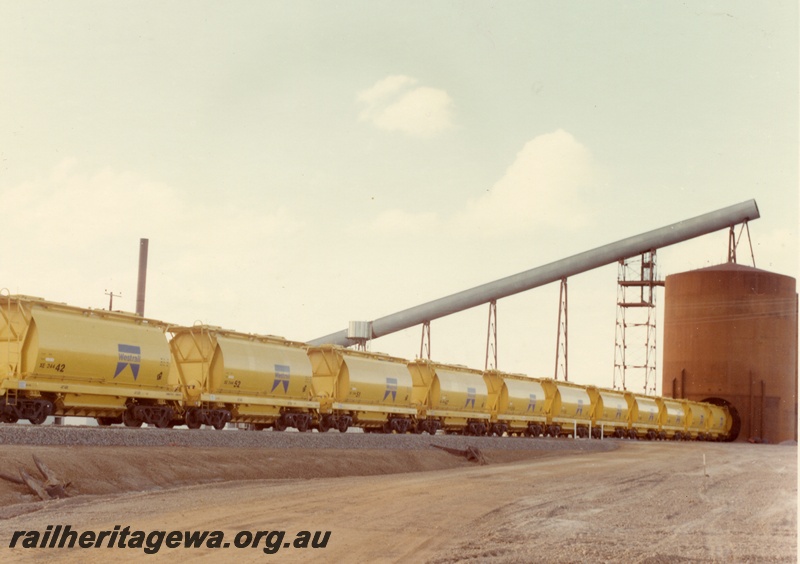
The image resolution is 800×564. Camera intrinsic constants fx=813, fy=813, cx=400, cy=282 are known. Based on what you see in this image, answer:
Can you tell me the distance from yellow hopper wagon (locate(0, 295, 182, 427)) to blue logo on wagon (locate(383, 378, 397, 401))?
1049 centimetres

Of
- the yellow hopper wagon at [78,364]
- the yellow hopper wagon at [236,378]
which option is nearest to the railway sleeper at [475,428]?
the yellow hopper wagon at [236,378]

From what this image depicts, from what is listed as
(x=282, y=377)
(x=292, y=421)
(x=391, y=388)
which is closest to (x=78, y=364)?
(x=282, y=377)

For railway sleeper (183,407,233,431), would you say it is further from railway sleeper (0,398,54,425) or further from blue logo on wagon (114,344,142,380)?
railway sleeper (0,398,54,425)

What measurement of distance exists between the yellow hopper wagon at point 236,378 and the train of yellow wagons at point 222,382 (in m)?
0.04

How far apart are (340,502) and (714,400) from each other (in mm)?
53928

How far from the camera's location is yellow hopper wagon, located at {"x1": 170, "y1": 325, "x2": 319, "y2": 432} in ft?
83.2

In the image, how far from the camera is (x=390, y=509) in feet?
48.0

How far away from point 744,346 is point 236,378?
45.0m

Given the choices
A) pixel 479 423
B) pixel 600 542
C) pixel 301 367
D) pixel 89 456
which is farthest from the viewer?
pixel 479 423

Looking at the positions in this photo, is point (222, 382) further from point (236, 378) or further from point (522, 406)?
point (522, 406)

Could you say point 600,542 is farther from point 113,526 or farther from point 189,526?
point 113,526

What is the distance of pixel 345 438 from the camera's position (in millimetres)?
26016

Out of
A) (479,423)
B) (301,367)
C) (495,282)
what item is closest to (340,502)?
(301,367)

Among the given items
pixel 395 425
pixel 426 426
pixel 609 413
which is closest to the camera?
pixel 395 425
